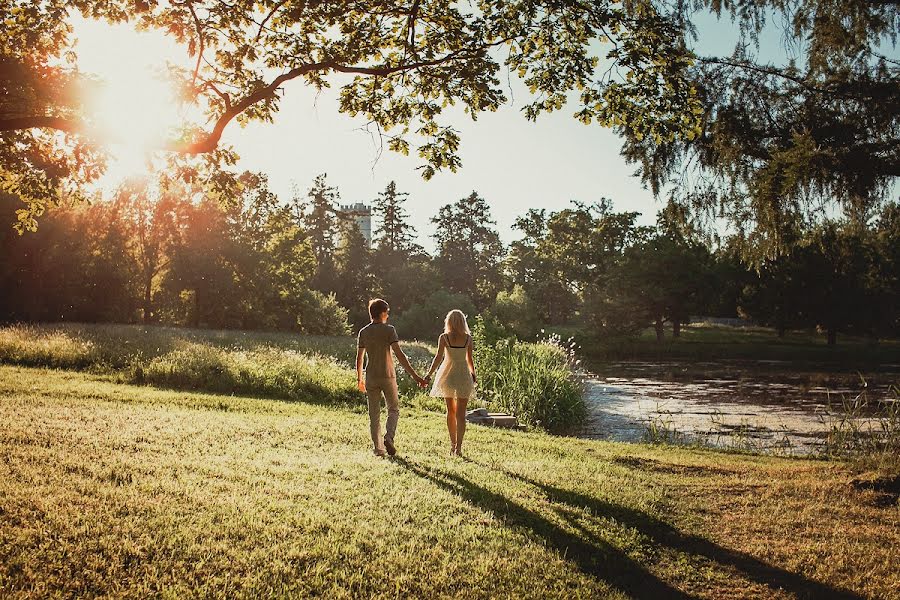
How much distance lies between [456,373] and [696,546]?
396 cm

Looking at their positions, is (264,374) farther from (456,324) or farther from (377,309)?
(456,324)

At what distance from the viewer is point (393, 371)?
832 cm

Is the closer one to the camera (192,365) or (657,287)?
(192,365)

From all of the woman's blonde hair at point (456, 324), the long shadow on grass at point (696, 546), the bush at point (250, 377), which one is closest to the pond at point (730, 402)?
the long shadow on grass at point (696, 546)

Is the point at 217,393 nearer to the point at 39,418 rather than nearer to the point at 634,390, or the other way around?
the point at 39,418

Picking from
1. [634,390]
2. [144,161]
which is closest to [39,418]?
[144,161]

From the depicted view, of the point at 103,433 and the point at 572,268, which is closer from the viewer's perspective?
the point at 103,433

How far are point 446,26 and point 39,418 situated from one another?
813 centimetres

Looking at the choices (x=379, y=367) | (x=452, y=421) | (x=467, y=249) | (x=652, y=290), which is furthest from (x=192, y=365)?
(x=467, y=249)

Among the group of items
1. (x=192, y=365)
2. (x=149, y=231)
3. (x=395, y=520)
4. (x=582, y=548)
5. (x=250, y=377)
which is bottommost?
(x=582, y=548)

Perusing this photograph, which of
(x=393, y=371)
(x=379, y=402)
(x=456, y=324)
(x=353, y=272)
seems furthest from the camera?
(x=353, y=272)

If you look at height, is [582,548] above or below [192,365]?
below

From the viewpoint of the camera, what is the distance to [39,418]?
8.55m

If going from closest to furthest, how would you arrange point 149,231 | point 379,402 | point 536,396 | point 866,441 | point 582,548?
point 582,548, point 379,402, point 866,441, point 536,396, point 149,231
